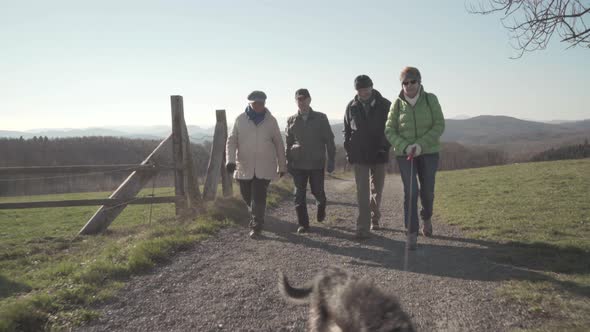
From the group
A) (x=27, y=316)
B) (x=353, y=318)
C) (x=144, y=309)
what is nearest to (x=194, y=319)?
(x=144, y=309)

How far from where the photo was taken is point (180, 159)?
352 inches

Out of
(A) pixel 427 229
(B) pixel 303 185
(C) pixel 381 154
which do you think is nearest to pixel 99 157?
(B) pixel 303 185

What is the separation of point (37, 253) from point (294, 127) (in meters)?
5.11

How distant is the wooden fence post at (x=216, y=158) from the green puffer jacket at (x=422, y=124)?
4865 mm

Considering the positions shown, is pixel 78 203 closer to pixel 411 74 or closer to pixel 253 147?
pixel 253 147

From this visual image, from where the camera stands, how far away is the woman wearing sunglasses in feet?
19.1

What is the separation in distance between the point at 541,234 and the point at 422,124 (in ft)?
Result: 9.12

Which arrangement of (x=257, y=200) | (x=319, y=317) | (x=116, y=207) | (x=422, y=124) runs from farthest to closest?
(x=116, y=207), (x=257, y=200), (x=422, y=124), (x=319, y=317)

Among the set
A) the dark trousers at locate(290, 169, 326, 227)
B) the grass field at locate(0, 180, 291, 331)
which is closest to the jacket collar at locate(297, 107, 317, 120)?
the dark trousers at locate(290, 169, 326, 227)

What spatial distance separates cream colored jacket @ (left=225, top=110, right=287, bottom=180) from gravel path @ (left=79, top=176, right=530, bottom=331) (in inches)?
45.9

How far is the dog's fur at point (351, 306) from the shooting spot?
7.88ft

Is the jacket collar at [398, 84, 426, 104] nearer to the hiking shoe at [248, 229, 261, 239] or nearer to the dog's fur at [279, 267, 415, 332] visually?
the hiking shoe at [248, 229, 261, 239]

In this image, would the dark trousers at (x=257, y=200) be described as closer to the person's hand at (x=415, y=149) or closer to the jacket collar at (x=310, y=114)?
the jacket collar at (x=310, y=114)

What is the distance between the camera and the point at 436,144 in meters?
5.96
